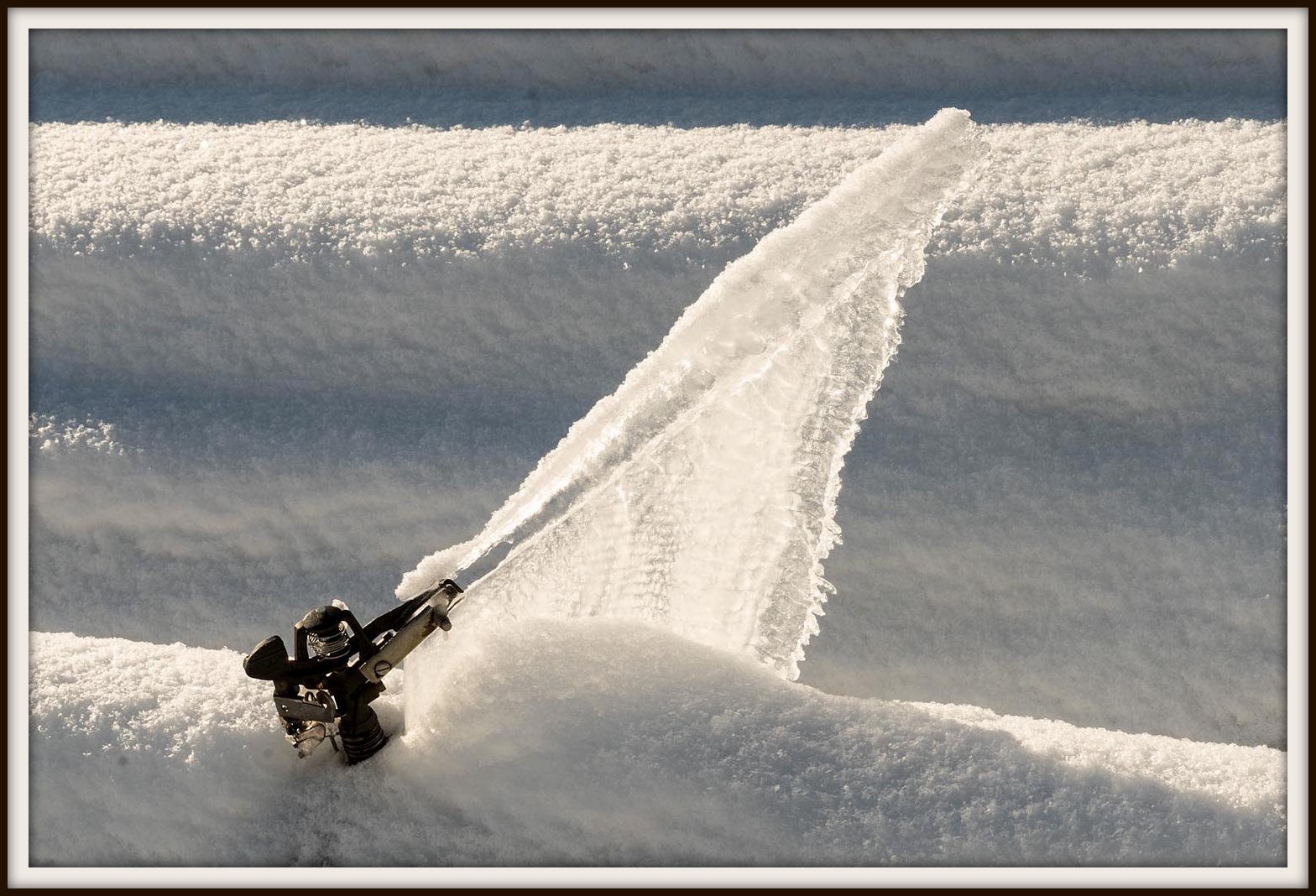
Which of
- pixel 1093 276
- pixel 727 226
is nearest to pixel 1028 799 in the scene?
pixel 1093 276

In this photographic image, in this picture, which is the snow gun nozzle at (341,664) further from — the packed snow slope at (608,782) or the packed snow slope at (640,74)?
the packed snow slope at (640,74)

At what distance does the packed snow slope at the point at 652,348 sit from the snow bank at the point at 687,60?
1.58ft

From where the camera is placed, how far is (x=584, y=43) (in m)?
3.51

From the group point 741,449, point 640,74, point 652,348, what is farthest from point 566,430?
point 640,74

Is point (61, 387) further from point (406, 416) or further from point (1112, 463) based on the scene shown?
point (1112, 463)

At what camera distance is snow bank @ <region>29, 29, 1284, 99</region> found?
133 inches

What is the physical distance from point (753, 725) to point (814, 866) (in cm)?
22

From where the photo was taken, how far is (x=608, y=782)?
1799 millimetres

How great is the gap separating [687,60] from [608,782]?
237 centimetres

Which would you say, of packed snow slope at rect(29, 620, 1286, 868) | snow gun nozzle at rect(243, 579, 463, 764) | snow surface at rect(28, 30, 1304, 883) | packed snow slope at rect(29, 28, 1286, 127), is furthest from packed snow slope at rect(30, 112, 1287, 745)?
snow gun nozzle at rect(243, 579, 463, 764)

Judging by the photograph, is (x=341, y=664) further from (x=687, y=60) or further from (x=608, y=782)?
(x=687, y=60)

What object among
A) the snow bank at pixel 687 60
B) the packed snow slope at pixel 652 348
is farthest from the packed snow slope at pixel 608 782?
the snow bank at pixel 687 60

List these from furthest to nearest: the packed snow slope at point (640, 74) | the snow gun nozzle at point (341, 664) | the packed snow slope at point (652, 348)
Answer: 1. the packed snow slope at point (640, 74)
2. the packed snow slope at point (652, 348)
3. the snow gun nozzle at point (341, 664)

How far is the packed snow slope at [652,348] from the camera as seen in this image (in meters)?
2.46
